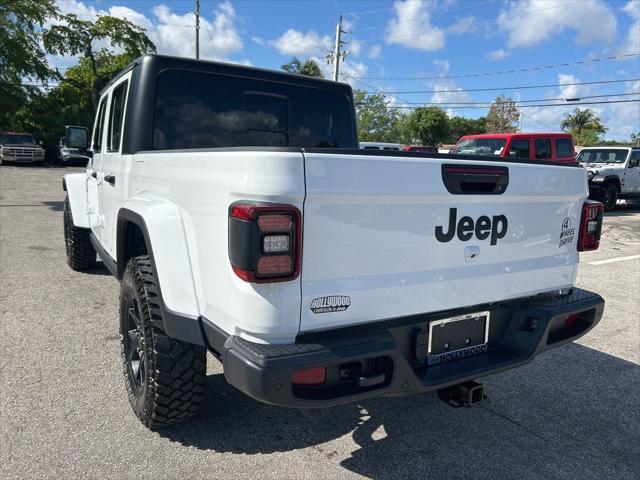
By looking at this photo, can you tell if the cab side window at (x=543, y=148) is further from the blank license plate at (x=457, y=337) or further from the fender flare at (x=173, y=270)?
the fender flare at (x=173, y=270)

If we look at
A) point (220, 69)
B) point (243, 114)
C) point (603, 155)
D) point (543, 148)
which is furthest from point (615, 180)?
point (220, 69)

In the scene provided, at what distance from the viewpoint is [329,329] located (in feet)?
6.68

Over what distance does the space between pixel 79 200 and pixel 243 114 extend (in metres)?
2.53

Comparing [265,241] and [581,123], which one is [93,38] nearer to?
[265,241]

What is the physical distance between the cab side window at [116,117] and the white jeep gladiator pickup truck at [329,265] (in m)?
0.28

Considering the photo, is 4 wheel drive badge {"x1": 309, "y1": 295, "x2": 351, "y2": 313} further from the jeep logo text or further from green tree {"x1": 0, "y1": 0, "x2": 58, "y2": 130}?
green tree {"x1": 0, "y1": 0, "x2": 58, "y2": 130}

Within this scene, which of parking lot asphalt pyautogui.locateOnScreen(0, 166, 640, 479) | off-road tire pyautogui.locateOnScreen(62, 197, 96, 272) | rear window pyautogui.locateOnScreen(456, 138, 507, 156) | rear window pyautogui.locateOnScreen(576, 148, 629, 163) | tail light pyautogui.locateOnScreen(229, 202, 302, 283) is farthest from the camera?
rear window pyautogui.locateOnScreen(576, 148, 629, 163)

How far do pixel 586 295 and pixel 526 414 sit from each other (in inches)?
32.7

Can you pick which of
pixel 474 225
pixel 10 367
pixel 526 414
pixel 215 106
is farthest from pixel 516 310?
pixel 10 367

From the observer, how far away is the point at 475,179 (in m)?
2.31

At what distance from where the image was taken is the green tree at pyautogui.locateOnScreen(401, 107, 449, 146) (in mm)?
50469

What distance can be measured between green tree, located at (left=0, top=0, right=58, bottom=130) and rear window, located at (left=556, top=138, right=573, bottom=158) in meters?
16.6

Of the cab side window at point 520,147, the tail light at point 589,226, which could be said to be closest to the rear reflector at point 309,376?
the tail light at point 589,226

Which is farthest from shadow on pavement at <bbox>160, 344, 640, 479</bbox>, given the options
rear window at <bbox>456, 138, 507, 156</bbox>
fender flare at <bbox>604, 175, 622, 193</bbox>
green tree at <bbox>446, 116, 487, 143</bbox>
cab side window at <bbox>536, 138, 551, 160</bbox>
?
green tree at <bbox>446, 116, 487, 143</bbox>
